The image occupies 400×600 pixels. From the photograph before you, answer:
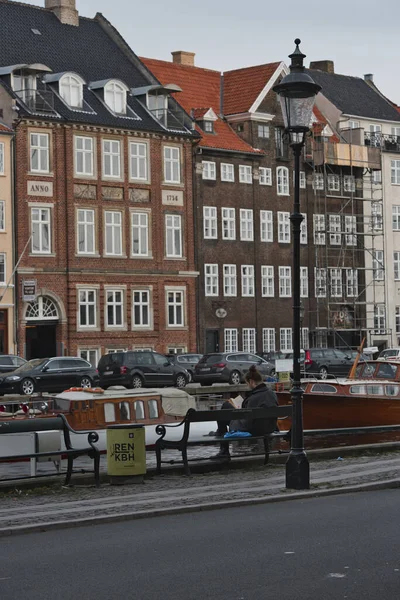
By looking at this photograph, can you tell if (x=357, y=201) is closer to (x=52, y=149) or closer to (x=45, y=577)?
(x=52, y=149)

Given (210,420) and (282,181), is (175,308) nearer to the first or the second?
(282,181)

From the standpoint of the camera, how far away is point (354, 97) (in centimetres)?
8438

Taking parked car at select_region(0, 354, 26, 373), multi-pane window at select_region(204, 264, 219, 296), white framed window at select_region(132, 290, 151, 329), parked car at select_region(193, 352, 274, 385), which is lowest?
parked car at select_region(193, 352, 274, 385)

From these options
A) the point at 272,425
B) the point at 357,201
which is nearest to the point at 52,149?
the point at 357,201

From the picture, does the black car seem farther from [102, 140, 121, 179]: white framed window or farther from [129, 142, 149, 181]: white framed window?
[129, 142, 149, 181]: white framed window

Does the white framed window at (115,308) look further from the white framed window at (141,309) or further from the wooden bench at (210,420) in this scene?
the wooden bench at (210,420)

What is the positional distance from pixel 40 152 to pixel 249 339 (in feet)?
55.3

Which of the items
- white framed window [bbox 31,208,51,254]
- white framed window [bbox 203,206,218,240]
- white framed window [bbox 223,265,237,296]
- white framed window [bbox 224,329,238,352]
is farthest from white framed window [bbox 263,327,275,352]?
white framed window [bbox 31,208,51,254]

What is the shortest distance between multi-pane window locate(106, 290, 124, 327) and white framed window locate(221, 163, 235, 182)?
10108 mm

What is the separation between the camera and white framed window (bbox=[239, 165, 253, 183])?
73.4m

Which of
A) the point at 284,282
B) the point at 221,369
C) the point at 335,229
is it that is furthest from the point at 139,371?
the point at 335,229

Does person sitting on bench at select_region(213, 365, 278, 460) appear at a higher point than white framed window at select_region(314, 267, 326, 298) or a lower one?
lower

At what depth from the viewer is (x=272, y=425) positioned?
21375mm

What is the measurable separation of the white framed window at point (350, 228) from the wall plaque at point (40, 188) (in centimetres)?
2303
